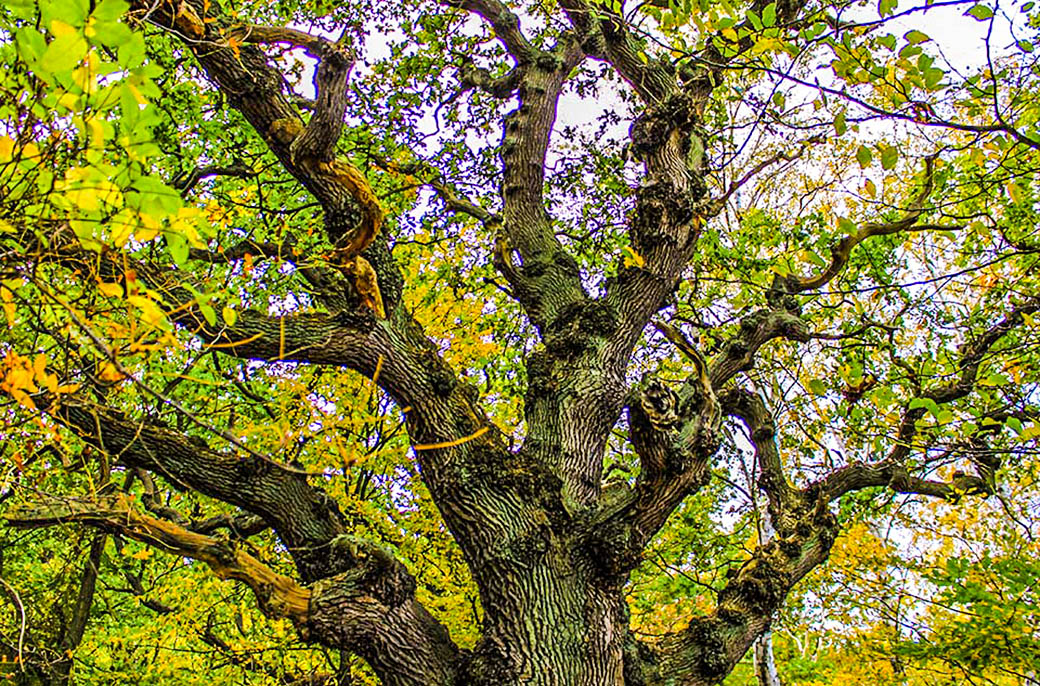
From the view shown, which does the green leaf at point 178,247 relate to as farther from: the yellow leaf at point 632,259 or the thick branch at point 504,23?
the thick branch at point 504,23

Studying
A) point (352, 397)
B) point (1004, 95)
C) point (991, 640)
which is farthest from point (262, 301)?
point (1004, 95)

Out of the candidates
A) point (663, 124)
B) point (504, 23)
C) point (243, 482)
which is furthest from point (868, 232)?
point (243, 482)

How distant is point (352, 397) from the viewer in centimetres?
645

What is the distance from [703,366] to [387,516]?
368cm

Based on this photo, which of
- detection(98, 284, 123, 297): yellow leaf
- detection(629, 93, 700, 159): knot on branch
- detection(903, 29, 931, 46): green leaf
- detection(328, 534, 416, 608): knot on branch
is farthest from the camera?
detection(629, 93, 700, 159): knot on branch

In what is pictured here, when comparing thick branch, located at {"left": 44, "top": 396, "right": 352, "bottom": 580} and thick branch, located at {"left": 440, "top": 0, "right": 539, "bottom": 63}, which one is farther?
thick branch, located at {"left": 440, "top": 0, "right": 539, "bottom": 63}

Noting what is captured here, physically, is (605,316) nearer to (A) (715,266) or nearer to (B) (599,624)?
(B) (599,624)

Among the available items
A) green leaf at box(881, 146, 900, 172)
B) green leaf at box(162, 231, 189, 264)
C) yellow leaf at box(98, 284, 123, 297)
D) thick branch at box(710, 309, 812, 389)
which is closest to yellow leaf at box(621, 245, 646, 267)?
thick branch at box(710, 309, 812, 389)

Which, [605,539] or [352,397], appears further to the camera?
[352,397]

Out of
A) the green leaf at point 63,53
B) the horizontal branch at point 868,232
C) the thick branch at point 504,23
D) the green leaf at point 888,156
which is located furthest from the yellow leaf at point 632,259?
the green leaf at point 63,53

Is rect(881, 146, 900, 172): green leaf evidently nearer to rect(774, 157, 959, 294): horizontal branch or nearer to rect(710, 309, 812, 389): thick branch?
rect(774, 157, 959, 294): horizontal branch

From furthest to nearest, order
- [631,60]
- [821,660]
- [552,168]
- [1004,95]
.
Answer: [821,660], [1004,95], [552,168], [631,60]

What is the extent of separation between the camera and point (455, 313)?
6633 millimetres

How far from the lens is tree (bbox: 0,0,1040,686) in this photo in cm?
229
